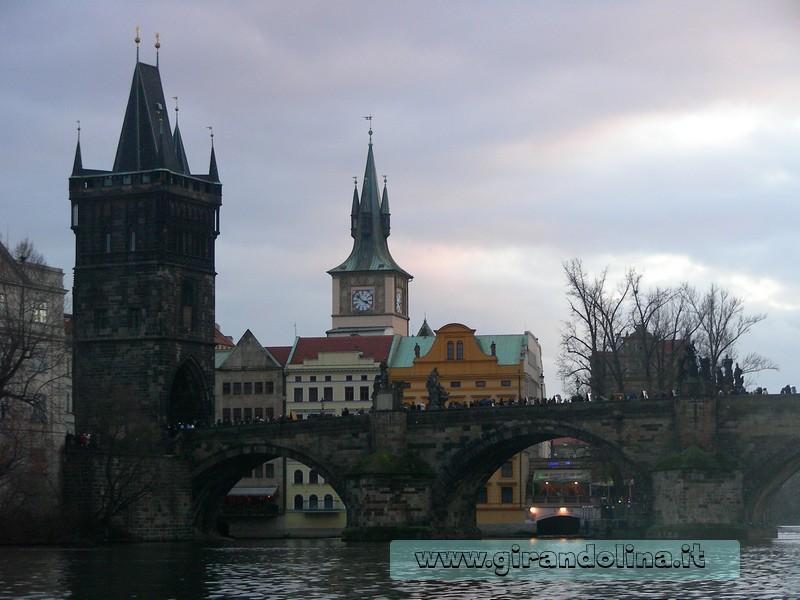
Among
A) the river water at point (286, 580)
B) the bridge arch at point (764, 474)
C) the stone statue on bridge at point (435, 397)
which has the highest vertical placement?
the stone statue on bridge at point (435, 397)

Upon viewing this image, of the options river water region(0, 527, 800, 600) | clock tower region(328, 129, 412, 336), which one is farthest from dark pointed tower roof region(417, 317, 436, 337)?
river water region(0, 527, 800, 600)

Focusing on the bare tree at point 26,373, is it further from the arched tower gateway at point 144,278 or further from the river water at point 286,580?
the arched tower gateway at point 144,278

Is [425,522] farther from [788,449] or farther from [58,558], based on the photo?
[58,558]

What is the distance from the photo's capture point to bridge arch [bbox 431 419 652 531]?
87.9 m

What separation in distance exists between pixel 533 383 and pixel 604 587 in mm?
76363

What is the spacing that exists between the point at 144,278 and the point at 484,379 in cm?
2712

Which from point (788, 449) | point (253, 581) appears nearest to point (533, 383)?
point (788, 449)

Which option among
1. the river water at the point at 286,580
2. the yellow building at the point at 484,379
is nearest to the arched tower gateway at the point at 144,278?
the yellow building at the point at 484,379

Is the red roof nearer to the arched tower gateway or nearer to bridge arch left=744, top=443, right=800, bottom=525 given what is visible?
the arched tower gateway

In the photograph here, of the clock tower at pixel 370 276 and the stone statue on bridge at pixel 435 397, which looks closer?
the stone statue on bridge at pixel 435 397

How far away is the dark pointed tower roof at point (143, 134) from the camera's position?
353ft

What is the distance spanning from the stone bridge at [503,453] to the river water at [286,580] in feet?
16.2

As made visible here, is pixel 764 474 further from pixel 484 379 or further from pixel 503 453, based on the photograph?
pixel 484 379

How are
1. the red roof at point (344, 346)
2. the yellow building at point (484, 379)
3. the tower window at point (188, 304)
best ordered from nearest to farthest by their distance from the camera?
1. the tower window at point (188, 304)
2. the yellow building at point (484, 379)
3. the red roof at point (344, 346)
